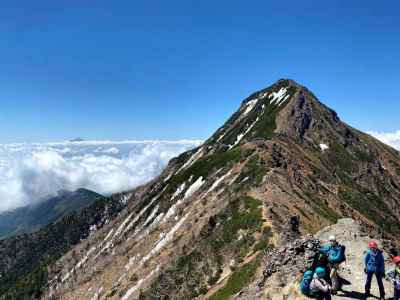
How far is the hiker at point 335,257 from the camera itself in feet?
79.9

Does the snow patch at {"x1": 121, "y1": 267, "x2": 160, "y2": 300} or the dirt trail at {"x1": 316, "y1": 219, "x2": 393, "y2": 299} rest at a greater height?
the dirt trail at {"x1": 316, "y1": 219, "x2": 393, "y2": 299}

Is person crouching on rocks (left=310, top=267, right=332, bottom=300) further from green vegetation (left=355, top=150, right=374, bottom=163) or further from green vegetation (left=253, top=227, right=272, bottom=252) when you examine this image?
green vegetation (left=355, top=150, right=374, bottom=163)

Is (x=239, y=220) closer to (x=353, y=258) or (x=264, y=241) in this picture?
(x=264, y=241)

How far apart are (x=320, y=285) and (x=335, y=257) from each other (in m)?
3.43

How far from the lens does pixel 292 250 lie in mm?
31891

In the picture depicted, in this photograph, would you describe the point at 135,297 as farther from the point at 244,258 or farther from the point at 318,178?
the point at 318,178

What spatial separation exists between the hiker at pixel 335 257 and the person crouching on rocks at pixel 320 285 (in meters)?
2.59

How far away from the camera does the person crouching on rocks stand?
70.2ft

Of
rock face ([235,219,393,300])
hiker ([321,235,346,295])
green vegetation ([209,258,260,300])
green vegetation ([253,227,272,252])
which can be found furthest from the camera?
green vegetation ([253,227,272,252])

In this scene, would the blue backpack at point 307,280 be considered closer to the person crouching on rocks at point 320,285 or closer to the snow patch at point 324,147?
the person crouching on rocks at point 320,285

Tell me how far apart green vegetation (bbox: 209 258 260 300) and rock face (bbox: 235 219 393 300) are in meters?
10.9

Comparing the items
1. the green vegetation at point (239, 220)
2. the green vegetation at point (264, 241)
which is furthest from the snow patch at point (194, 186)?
the green vegetation at point (264, 241)

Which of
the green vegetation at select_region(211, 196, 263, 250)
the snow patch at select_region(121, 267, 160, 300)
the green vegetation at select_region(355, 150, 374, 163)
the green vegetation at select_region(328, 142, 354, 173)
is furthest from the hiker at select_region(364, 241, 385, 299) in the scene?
the green vegetation at select_region(355, 150, 374, 163)

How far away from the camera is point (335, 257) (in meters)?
24.4
